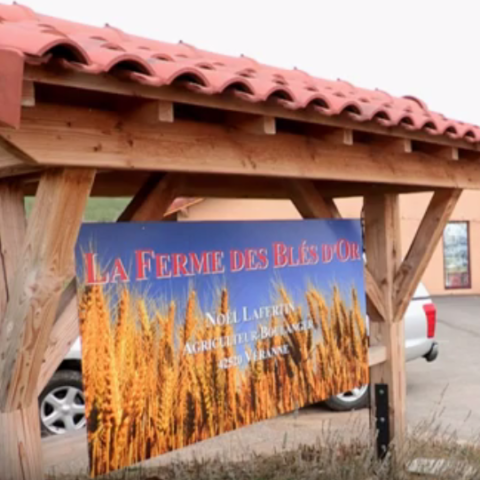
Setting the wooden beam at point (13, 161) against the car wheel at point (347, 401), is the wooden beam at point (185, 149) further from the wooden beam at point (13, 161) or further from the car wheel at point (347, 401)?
the car wheel at point (347, 401)

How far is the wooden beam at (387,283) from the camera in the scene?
18.7ft

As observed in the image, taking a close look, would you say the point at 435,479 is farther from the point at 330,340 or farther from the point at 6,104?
the point at 6,104

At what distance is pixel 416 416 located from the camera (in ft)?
26.1

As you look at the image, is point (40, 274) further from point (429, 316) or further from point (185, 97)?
point (429, 316)

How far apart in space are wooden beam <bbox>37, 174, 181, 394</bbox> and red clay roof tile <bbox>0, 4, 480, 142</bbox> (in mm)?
782

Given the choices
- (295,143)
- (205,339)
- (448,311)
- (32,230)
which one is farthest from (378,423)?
(448,311)

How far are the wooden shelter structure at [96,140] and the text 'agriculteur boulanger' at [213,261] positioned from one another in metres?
0.27

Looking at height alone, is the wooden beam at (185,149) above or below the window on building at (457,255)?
above

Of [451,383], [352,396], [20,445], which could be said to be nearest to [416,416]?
[352,396]

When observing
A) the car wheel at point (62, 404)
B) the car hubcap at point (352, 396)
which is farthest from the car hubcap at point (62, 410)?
the car hubcap at point (352, 396)

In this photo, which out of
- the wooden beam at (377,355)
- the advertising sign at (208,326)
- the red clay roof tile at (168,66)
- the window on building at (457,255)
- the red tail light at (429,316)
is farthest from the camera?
the window on building at (457,255)

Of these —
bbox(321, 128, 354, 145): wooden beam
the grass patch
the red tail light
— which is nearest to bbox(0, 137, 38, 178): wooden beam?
bbox(321, 128, 354, 145): wooden beam

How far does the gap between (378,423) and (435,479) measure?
2.08 ft

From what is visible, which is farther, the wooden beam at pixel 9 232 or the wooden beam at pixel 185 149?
the wooden beam at pixel 9 232
